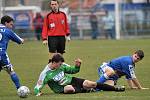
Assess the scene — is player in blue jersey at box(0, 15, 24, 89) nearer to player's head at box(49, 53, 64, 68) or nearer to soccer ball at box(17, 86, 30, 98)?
soccer ball at box(17, 86, 30, 98)

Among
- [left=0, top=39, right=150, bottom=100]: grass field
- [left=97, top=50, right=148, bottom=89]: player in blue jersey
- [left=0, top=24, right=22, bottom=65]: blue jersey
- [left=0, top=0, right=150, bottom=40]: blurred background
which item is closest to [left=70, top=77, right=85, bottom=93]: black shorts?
[left=0, top=39, right=150, bottom=100]: grass field

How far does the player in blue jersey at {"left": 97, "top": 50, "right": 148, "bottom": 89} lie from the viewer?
14.2 meters

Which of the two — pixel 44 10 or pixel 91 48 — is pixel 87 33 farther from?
pixel 91 48

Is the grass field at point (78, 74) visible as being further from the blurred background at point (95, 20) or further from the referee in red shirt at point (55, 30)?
the blurred background at point (95, 20)

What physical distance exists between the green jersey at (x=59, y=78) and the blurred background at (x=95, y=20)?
2823 cm

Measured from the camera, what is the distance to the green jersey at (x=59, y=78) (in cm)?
1343

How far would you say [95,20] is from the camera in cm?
4312

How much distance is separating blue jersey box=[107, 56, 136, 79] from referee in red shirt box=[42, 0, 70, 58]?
2.74 meters

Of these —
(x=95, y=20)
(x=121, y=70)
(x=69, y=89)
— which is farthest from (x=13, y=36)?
(x=95, y=20)

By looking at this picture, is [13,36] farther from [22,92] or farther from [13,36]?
[22,92]

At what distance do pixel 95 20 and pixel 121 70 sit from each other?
28878 mm

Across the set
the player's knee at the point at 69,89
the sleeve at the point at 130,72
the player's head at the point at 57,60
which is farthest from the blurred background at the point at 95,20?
the player's head at the point at 57,60

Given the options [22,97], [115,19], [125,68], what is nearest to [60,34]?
[125,68]

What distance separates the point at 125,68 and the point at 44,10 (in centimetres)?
3571
